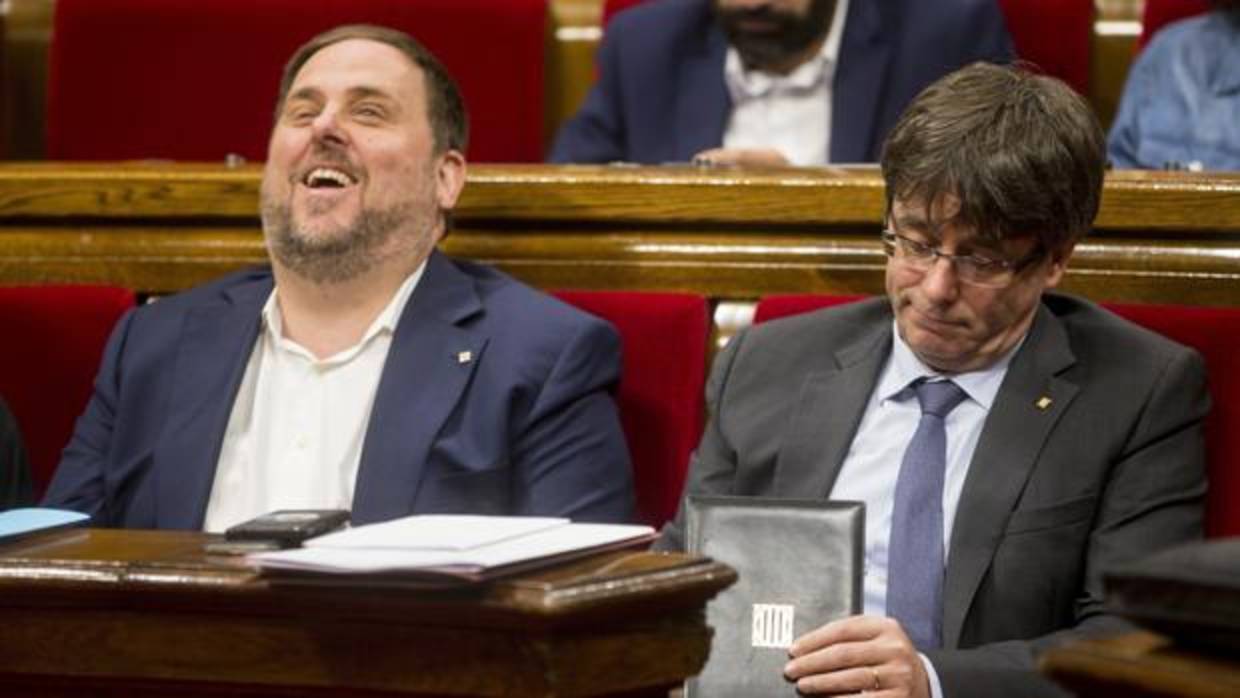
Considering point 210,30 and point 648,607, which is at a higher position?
point 210,30

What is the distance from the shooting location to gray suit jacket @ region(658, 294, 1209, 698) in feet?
3.59

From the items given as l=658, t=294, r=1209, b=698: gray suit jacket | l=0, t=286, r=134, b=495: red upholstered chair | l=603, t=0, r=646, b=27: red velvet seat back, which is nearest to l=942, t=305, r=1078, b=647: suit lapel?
l=658, t=294, r=1209, b=698: gray suit jacket

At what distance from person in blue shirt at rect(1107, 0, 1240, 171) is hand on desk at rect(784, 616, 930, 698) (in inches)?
33.7

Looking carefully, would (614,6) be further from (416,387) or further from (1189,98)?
(416,387)

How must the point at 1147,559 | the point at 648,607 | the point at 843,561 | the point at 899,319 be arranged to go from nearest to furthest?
the point at 1147,559 → the point at 648,607 → the point at 843,561 → the point at 899,319

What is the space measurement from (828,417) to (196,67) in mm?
942

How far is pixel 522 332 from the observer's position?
1.35 meters

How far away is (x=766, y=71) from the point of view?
73.1 inches

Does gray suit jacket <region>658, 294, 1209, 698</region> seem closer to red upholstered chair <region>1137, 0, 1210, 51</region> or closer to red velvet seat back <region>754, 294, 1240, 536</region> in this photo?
red velvet seat back <region>754, 294, 1240, 536</region>

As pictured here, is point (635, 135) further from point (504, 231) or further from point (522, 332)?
point (522, 332)

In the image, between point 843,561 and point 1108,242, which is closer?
point 843,561

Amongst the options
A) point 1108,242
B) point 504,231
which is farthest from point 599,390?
point 1108,242

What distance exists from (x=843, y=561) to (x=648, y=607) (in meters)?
0.22

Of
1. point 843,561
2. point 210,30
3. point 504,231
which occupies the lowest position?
point 843,561
